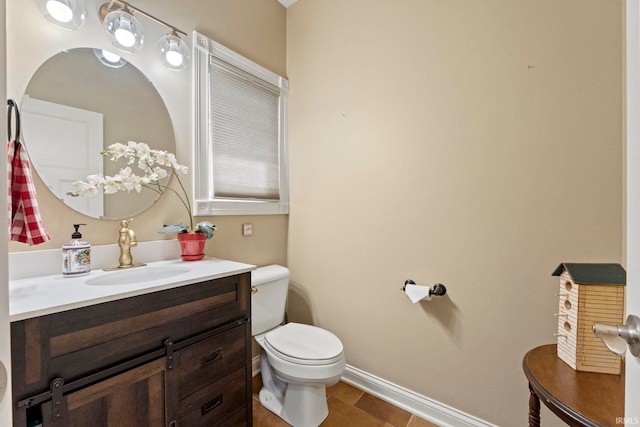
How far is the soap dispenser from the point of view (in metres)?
1.12

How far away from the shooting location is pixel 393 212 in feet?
5.57

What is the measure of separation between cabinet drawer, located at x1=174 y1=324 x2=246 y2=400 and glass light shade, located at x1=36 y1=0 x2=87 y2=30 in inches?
56.8

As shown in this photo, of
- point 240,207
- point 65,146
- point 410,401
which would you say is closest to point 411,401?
point 410,401

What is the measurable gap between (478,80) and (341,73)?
0.88m

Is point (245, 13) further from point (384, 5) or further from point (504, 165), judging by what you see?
point (504, 165)

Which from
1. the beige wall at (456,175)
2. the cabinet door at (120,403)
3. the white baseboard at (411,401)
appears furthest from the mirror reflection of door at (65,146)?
the white baseboard at (411,401)

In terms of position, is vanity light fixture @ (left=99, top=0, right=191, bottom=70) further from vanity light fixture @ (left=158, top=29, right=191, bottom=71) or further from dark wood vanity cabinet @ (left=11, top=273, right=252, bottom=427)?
dark wood vanity cabinet @ (left=11, top=273, right=252, bottom=427)

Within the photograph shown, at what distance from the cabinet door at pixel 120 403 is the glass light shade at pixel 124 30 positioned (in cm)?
145

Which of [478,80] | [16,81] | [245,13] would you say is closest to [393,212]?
[478,80]

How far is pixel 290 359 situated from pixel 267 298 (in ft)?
1.43

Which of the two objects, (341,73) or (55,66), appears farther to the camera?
(341,73)

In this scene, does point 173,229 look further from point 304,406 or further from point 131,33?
point 304,406

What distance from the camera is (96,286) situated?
1.04 meters

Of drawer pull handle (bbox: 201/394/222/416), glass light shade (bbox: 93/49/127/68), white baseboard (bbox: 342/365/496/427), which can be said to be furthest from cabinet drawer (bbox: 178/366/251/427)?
glass light shade (bbox: 93/49/127/68)
